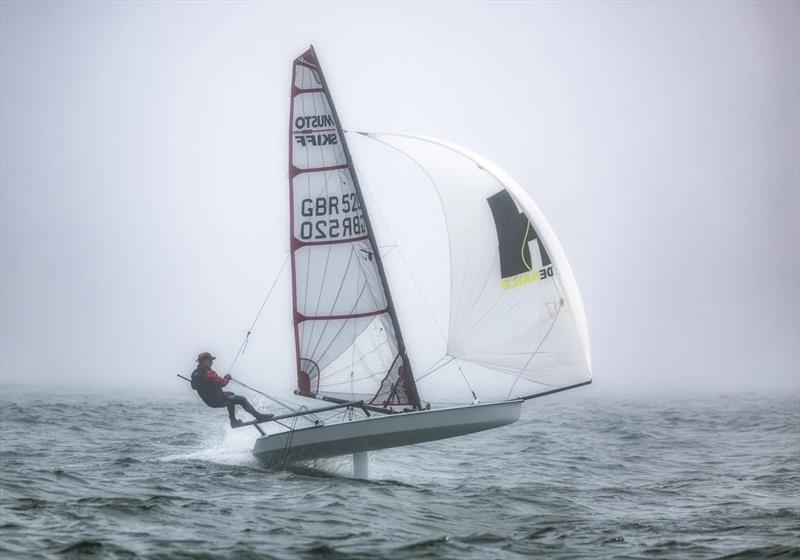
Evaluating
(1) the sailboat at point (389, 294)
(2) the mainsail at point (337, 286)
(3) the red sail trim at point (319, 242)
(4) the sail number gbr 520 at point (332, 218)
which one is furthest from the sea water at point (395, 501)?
(4) the sail number gbr 520 at point (332, 218)

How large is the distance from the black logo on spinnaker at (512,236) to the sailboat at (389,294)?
0.02 metres

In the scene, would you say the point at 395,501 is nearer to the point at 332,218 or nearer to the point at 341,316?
the point at 341,316

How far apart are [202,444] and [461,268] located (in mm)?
9239

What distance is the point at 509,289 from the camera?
14977 mm

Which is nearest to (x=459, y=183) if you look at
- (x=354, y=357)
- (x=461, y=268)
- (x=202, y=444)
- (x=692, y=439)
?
(x=461, y=268)

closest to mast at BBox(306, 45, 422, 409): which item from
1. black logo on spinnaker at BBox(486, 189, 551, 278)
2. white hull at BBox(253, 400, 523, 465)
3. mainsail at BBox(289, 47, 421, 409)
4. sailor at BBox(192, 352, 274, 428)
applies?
mainsail at BBox(289, 47, 421, 409)

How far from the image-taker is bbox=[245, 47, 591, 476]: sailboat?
48.4 feet

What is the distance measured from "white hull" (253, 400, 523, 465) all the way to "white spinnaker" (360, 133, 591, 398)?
642 mm

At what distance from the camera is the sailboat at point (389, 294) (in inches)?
580

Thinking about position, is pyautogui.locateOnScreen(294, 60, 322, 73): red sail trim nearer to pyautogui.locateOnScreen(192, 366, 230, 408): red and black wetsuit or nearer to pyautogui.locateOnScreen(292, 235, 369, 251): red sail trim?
→ pyautogui.locateOnScreen(292, 235, 369, 251): red sail trim

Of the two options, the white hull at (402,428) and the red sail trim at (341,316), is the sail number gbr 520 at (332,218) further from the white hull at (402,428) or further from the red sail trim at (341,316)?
the white hull at (402,428)

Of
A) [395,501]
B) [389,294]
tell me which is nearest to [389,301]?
[389,294]

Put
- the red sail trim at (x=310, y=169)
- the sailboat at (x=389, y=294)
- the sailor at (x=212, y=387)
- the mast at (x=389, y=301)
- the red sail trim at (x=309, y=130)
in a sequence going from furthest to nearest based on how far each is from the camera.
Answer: the red sail trim at (x=309, y=130)
the red sail trim at (x=310, y=169)
the mast at (x=389, y=301)
the sailor at (x=212, y=387)
the sailboat at (x=389, y=294)

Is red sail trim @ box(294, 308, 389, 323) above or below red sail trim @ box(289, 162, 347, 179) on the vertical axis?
below
